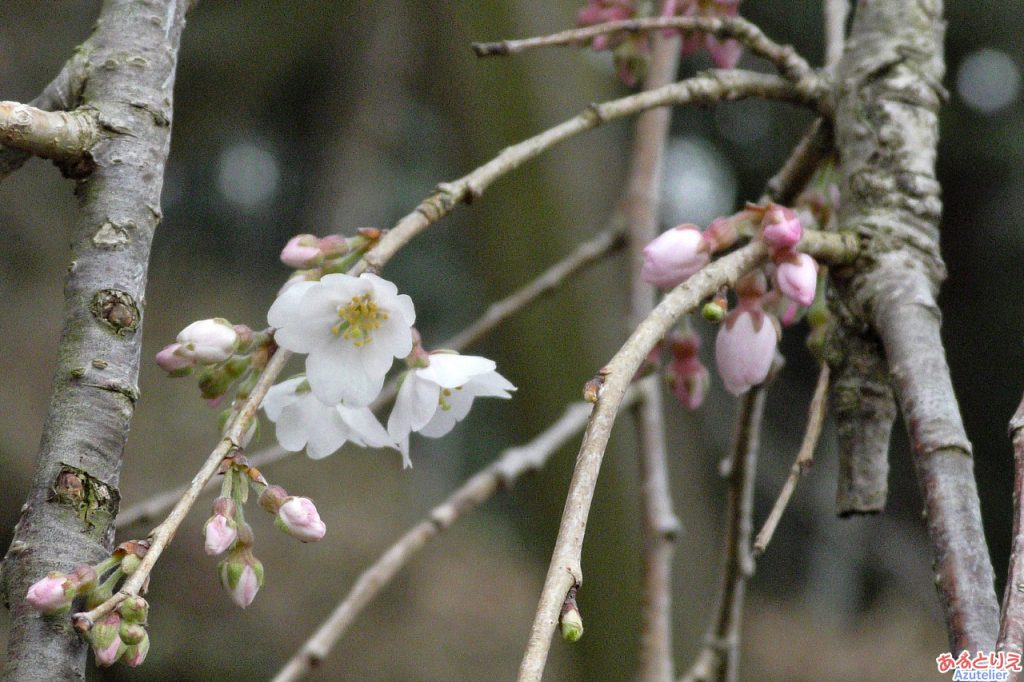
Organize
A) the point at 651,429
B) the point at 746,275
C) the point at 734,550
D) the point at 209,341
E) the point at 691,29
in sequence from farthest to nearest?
the point at 651,429 < the point at 734,550 < the point at 691,29 < the point at 746,275 < the point at 209,341

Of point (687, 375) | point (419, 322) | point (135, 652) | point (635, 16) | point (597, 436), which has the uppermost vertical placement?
point (419, 322)

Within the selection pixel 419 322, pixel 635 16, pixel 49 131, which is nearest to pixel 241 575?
pixel 49 131

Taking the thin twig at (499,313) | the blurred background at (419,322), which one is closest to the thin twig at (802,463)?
the thin twig at (499,313)

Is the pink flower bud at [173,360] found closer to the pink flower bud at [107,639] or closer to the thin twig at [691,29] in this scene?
the pink flower bud at [107,639]

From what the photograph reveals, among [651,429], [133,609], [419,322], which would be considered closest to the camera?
[133,609]

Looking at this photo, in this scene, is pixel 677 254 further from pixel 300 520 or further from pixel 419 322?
pixel 419 322
